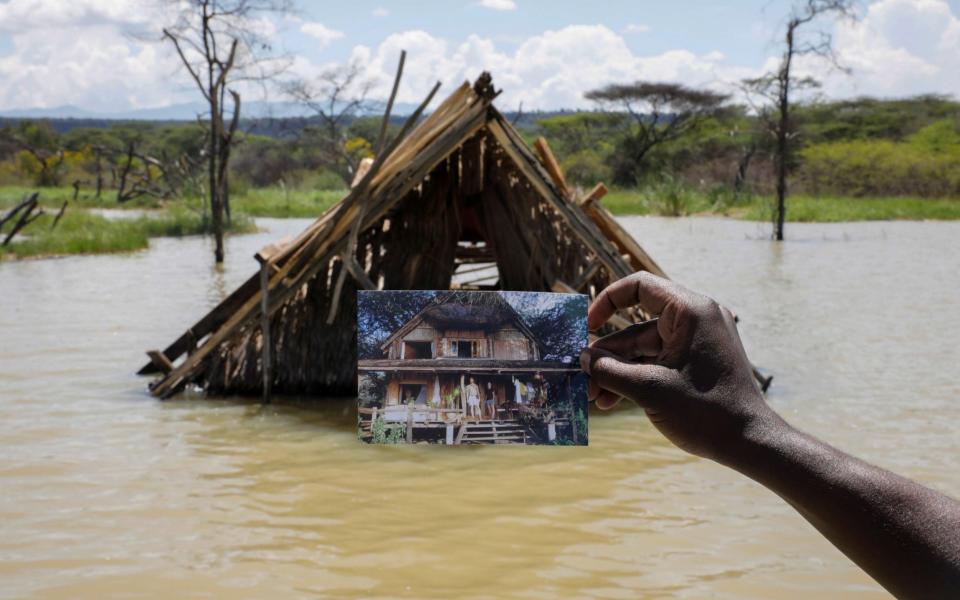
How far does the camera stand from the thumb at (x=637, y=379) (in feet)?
5.59

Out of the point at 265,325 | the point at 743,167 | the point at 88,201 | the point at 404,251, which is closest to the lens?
the point at 265,325

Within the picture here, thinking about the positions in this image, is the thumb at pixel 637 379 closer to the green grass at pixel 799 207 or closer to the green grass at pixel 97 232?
the green grass at pixel 97 232

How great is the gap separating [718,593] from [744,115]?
187 feet

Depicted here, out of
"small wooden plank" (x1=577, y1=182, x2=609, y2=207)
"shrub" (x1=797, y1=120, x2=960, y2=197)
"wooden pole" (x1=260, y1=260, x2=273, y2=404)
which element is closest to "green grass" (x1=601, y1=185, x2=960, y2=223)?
"shrub" (x1=797, y1=120, x2=960, y2=197)

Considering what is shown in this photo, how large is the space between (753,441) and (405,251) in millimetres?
5950

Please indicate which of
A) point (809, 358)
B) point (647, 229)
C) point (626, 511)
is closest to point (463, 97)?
point (626, 511)

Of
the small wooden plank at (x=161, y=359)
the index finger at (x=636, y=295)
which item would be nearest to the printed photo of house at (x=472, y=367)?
the index finger at (x=636, y=295)

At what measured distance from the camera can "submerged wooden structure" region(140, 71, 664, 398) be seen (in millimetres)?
6781

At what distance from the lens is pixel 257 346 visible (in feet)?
24.1

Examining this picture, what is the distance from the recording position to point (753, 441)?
164 centimetres

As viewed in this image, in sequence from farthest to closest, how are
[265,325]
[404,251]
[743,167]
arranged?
[743,167], [404,251], [265,325]

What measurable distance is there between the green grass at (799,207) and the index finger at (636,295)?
27.3m

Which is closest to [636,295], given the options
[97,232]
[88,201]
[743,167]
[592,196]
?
[592,196]

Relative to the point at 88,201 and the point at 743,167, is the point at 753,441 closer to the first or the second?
the point at 88,201
